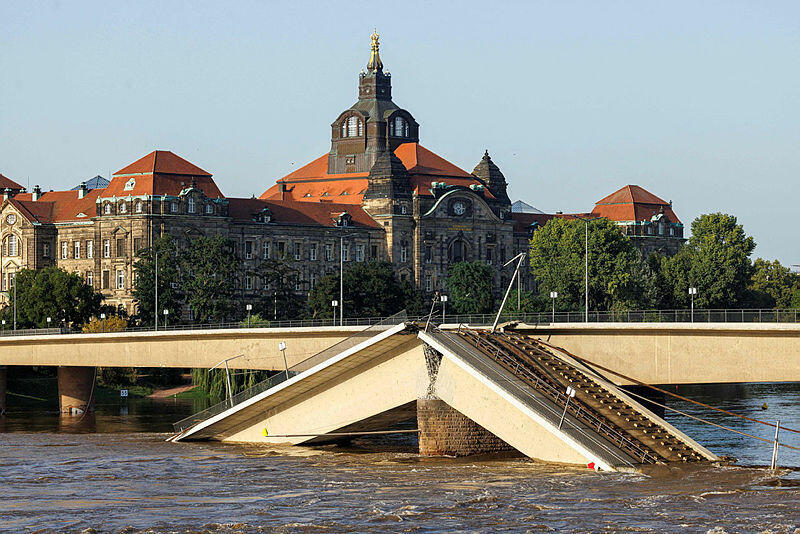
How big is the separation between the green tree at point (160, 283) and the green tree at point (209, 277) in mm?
1171

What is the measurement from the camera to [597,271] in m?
170

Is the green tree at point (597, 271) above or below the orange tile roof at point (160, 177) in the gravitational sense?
below

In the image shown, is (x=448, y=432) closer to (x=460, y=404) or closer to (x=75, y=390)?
(x=460, y=404)

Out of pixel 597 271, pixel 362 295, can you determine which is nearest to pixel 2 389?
pixel 362 295

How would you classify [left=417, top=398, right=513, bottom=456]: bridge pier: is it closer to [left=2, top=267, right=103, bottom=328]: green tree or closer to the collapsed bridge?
the collapsed bridge

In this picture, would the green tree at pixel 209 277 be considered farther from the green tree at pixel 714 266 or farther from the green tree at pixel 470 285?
the green tree at pixel 714 266

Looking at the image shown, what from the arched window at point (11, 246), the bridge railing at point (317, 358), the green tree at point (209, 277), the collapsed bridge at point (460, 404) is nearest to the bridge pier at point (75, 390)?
the collapsed bridge at point (460, 404)

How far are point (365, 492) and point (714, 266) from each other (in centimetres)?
11362

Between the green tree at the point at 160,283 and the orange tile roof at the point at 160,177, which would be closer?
the green tree at the point at 160,283

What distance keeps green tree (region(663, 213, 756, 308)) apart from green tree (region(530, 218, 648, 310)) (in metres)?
4.93

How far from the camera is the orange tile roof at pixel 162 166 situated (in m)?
184

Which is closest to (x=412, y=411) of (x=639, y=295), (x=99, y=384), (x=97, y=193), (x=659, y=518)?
(x=659, y=518)

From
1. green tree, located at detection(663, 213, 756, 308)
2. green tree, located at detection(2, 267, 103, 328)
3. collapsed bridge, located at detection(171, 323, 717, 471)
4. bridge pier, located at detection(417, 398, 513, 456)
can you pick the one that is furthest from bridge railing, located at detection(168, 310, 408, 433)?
green tree, located at detection(663, 213, 756, 308)

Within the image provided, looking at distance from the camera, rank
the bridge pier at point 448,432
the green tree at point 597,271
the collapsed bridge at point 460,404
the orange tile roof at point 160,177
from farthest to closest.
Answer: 1. the orange tile roof at point 160,177
2. the green tree at point 597,271
3. the bridge pier at point 448,432
4. the collapsed bridge at point 460,404
